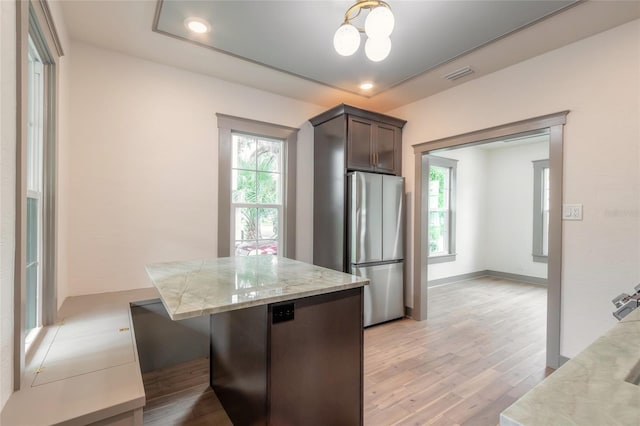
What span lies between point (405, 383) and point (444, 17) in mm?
2755

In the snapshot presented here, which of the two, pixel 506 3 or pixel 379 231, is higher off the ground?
pixel 506 3

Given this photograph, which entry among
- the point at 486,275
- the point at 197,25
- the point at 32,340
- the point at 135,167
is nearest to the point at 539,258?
the point at 486,275

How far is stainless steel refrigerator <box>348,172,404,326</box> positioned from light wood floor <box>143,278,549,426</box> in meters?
0.28

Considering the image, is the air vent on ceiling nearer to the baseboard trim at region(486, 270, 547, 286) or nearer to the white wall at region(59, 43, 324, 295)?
the white wall at region(59, 43, 324, 295)

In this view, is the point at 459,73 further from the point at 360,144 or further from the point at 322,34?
the point at 322,34

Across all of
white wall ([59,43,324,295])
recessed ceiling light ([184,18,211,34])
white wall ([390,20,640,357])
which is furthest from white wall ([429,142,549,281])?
recessed ceiling light ([184,18,211,34])

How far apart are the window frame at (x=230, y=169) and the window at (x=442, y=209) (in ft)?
9.84

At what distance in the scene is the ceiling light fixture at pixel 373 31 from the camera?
5.09 feet

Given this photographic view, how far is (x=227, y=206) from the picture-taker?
10.5 ft

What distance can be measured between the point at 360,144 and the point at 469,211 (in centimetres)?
372

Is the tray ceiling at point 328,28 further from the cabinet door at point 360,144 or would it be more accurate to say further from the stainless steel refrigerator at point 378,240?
the stainless steel refrigerator at point 378,240

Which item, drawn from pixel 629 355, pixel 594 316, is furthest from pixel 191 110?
pixel 594 316

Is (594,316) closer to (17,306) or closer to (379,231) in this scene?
(379,231)

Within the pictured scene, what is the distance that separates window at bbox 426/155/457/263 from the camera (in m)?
5.42
